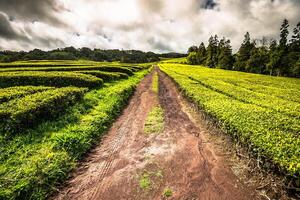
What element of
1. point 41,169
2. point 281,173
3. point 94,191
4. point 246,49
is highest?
point 246,49

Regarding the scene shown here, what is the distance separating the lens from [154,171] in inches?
192

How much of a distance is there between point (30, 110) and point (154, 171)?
532 centimetres

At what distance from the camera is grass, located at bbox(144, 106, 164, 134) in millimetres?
7726

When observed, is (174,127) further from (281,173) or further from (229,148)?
(281,173)

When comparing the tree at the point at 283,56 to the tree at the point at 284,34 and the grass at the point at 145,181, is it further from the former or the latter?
the grass at the point at 145,181

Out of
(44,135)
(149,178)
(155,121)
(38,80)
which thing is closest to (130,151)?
(149,178)

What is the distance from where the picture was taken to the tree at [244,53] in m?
52.5

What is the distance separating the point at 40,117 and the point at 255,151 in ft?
26.3

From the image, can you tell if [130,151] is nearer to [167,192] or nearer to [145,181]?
[145,181]

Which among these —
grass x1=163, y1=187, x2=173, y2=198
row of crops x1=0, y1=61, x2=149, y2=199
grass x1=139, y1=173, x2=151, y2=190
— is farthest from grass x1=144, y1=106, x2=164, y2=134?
grass x1=163, y1=187, x2=173, y2=198

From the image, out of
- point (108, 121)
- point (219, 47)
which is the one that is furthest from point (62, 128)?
point (219, 47)

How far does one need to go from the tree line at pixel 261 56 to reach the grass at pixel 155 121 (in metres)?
44.0

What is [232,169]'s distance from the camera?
200 inches

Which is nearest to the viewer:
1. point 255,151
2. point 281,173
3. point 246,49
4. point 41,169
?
point 281,173
